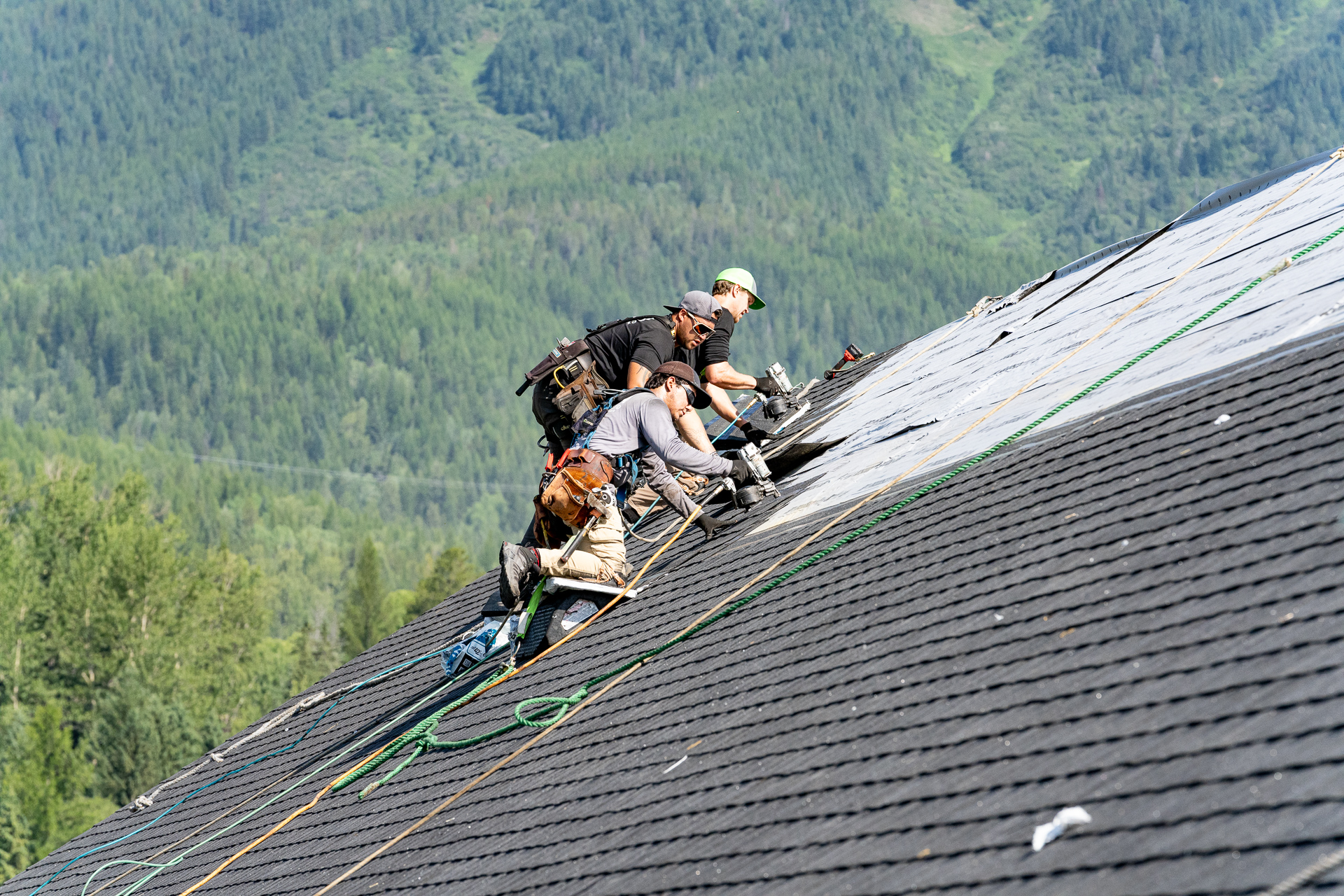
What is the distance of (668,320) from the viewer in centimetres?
1118

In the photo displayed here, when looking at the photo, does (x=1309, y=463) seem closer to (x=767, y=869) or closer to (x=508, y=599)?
(x=767, y=869)

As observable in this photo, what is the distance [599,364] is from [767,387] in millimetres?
2736

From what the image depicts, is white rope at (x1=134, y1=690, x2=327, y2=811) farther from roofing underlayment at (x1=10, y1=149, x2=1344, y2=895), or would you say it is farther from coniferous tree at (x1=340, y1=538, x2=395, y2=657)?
coniferous tree at (x1=340, y1=538, x2=395, y2=657)

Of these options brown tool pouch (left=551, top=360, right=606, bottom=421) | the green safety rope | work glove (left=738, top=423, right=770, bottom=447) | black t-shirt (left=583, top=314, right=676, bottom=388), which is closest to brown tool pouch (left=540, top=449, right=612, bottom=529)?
the green safety rope

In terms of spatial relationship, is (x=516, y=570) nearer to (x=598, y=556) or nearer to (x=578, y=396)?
(x=598, y=556)

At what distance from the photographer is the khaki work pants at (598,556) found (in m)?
9.34

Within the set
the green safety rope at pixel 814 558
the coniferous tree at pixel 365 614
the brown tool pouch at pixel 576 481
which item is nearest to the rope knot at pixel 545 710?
the green safety rope at pixel 814 558

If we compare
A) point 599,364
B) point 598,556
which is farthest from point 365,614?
point 598,556

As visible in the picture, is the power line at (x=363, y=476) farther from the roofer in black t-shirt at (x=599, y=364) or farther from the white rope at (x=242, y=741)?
the roofer in black t-shirt at (x=599, y=364)

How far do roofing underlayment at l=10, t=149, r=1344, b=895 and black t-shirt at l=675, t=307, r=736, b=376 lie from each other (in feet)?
3.42

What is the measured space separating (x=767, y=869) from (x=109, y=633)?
53318 millimetres

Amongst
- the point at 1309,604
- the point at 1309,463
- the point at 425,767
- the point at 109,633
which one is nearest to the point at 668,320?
the point at 425,767

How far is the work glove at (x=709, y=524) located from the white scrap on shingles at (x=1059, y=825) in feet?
18.3

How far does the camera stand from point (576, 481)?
9.05m
